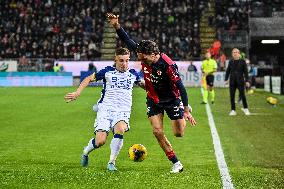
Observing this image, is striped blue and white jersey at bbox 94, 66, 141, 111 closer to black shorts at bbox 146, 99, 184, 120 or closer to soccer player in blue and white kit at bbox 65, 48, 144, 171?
soccer player in blue and white kit at bbox 65, 48, 144, 171

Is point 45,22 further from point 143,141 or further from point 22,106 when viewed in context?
point 143,141

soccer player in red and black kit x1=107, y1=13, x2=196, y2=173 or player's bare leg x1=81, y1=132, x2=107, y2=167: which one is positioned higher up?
soccer player in red and black kit x1=107, y1=13, x2=196, y2=173

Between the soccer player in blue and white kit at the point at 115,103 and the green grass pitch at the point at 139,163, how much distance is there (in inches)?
17.2

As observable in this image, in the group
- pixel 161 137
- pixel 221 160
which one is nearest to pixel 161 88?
pixel 161 137

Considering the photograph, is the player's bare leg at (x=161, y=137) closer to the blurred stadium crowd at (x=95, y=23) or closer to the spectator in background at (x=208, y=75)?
the spectator in background at (x=208, y=75)

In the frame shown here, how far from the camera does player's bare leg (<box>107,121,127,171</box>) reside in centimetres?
1082

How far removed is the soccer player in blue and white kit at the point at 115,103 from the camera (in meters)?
10.9

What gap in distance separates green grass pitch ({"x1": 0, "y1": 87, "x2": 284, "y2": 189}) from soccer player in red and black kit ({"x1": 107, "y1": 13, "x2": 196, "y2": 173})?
0.71 metres

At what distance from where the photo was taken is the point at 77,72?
50.7 metres

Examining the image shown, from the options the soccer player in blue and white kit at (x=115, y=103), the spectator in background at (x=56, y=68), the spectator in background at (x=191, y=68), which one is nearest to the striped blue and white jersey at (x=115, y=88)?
the soccer player in blue and white kit at (x=115, y=103)

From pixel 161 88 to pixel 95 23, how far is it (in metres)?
45.3

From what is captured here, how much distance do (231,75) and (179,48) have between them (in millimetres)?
29084

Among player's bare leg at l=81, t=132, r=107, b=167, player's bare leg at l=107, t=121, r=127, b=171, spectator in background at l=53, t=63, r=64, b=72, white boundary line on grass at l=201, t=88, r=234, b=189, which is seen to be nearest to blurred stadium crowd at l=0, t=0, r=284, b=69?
spectator in background at l=53, t=63, r=64, b=72

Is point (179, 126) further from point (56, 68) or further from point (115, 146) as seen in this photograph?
point (56, 68)
